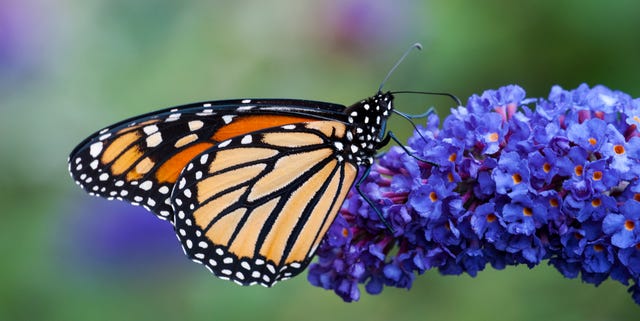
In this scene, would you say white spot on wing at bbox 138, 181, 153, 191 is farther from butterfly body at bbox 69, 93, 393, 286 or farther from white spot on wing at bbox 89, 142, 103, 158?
white spot on wing at bbox 89, 142, 103, 158

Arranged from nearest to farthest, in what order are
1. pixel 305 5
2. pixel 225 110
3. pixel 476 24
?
pixel 225 110 → pixel 476 24 → pixel 305 5

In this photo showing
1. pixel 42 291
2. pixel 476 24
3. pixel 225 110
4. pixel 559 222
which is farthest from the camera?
pixel 476 24

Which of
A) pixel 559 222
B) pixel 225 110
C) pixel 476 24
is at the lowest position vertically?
pixel 559 222

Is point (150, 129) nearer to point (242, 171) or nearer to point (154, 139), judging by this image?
point (154, 139)

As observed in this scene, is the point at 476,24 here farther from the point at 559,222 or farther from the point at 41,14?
the point at 41,14

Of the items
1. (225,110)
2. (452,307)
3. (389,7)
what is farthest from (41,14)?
(452,307)

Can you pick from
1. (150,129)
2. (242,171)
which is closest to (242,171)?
(242,171)

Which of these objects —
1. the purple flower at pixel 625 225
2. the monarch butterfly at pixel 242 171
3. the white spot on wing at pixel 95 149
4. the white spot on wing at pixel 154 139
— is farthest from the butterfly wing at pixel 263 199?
the purple flower at pixel 625 225
